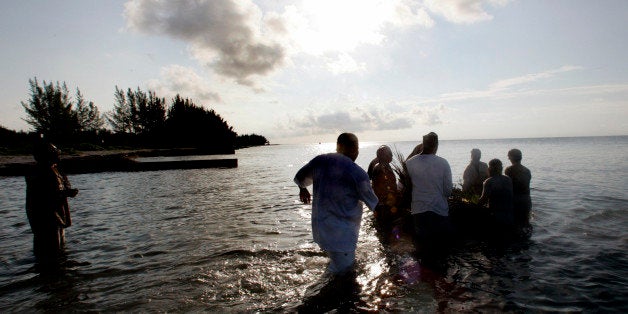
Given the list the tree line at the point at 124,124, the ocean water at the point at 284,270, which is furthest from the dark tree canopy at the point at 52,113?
the ocean water at the point at 284,270

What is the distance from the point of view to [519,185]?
293 inches

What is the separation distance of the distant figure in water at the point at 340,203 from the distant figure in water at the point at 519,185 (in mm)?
5136

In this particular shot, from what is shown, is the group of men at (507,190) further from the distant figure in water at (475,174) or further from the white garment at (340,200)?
the white garment at (340,200)

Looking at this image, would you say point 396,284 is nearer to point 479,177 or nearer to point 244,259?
point 244,259

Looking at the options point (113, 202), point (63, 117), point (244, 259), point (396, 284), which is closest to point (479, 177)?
point (396, 284)

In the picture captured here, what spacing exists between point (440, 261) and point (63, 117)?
64466mm

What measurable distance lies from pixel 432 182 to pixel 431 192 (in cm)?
16

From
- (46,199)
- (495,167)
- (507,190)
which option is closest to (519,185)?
(507,190)

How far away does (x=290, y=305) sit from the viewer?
179 inches

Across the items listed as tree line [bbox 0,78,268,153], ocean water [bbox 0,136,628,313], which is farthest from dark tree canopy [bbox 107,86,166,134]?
ocean water [bbox 0,136,628,313]

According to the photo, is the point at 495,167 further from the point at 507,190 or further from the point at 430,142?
the point at 430,142

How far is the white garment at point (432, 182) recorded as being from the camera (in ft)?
16.6

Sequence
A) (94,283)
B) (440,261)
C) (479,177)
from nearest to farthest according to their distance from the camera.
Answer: (94,283), (440,261), (479,177)

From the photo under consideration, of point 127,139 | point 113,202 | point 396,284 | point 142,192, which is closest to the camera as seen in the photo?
point 396,284
